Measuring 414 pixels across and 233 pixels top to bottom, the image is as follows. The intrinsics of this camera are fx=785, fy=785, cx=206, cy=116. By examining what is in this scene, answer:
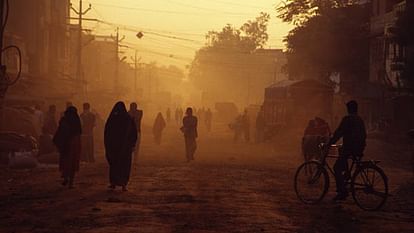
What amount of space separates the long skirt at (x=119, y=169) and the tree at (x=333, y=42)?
134 ft

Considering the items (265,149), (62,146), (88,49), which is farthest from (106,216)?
(88,49)

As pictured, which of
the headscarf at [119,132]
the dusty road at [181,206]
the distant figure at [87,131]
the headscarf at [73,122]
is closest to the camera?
the dusty road at [181,206]

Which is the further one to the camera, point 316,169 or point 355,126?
point 316,169

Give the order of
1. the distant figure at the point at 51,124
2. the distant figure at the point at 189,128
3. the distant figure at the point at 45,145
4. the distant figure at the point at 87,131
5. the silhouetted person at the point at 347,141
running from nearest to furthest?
the silhouetted person at the point at 347,141 → the distant figure at the point at 45,145 → the distant figure at the point at 87,131 → the distant figure at the point at 51,124 → the distant figure at the point at 189,128

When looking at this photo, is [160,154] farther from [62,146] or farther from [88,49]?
[88,49]

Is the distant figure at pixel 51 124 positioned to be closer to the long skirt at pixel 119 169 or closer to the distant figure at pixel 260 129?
the long skirt at pixel 119 169

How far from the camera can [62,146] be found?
16719 millimetres

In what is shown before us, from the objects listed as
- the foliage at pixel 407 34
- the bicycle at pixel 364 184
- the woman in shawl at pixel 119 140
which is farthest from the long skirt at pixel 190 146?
the foliage at pixel 407 34

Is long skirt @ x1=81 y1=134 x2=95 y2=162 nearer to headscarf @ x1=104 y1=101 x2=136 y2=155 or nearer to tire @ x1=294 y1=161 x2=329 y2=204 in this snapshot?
headscarf @ x1=104 y1=101 x2=136 y2=155

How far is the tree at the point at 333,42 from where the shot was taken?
55.8 meters

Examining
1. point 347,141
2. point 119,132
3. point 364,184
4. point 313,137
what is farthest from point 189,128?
point 364,184

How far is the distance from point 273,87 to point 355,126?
119 feet

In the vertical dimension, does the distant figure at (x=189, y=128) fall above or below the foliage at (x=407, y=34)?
below

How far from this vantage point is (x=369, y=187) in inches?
515
